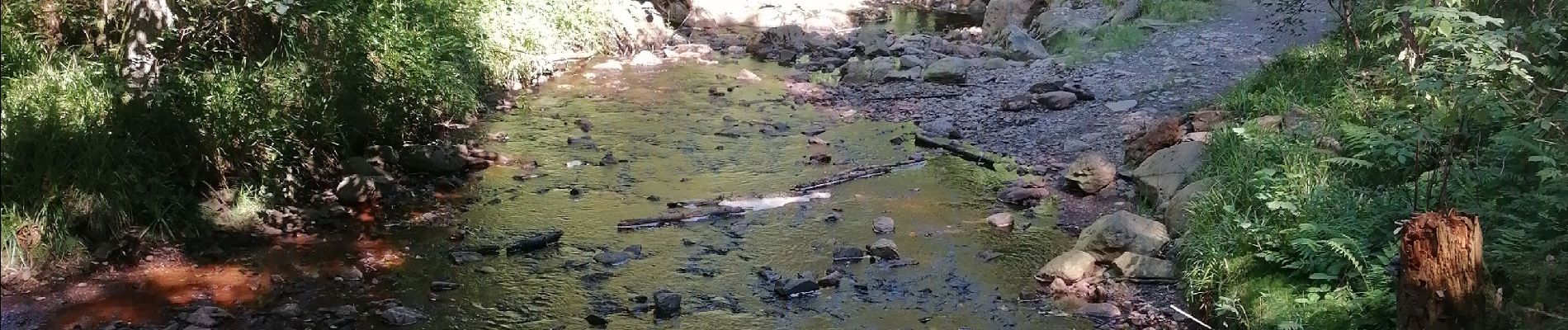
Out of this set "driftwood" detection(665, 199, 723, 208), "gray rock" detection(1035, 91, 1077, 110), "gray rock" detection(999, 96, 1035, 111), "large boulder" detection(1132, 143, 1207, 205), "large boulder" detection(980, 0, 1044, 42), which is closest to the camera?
"large boulder" detection(1132, 143, 1207, 205)

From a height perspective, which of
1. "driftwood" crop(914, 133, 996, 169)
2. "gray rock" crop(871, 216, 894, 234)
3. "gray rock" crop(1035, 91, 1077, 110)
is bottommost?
"gray rock" crop(1035, 91, 1077, 110)

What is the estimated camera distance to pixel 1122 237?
5.99 metres

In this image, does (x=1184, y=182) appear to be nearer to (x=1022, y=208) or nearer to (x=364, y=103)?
(x=1022, y=208)

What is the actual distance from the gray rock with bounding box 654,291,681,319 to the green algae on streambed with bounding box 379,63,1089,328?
0.06 meters

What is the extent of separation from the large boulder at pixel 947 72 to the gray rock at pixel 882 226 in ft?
15.6

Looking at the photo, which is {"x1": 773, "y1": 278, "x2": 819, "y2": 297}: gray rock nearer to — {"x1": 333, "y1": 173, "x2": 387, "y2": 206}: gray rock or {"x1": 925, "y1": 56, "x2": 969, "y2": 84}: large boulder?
{"x1": 333, "y1": 173, "x2": 387, "y2": 206}: gray rock

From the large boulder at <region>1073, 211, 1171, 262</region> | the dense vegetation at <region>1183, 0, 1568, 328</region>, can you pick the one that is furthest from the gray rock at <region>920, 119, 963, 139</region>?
the large boulder at <region>1073, 211, 1171, 262</region>

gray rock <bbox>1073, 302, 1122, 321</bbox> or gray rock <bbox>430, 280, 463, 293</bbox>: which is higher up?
gray rock <bbox>430, 280, 463, 293</bbox>

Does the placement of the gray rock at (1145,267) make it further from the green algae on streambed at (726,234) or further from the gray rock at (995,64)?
the gray rock at (995,64)

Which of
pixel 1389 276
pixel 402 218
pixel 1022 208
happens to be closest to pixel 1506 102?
pixel 1389 276

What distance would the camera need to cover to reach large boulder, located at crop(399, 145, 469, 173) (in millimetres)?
7617

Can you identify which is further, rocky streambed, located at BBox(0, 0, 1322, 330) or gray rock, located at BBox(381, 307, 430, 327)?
rocky streambed, located at BBox(0, 0, 1322, 330)

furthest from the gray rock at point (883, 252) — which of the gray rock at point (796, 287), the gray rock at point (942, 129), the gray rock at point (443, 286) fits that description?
the gray rock at point (942, 129)

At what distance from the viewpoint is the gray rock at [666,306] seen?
17.3ft
